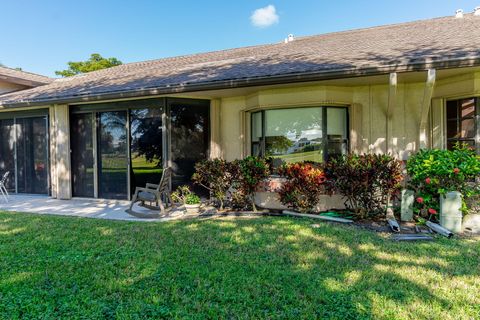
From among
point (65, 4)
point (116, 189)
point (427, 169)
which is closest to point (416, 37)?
point (427, 169)

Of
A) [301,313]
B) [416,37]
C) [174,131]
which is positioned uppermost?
[416,37]

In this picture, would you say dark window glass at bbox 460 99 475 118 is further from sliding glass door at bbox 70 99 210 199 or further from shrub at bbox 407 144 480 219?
sliding glass door at bbox 70 99 210 199

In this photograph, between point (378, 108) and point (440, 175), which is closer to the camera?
point (440, 175)

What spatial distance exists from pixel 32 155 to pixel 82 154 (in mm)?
2112

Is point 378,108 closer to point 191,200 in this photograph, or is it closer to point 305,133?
point 305,133

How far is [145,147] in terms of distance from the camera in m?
7.89

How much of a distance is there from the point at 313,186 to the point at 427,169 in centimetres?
198

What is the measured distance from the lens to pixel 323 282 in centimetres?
311

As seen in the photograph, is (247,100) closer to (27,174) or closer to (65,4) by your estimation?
(27,174)

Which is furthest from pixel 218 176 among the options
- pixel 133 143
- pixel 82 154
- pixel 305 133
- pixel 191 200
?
pixel 82 154

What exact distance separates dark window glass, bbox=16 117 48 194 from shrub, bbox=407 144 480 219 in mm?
9855

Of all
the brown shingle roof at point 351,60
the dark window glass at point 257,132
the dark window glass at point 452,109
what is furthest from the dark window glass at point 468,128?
the dark window glass at point 257,132

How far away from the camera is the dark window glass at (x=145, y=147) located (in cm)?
776

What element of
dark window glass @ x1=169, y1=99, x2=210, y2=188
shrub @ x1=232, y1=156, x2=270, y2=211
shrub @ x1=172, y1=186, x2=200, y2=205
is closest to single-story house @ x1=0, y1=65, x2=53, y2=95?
dark window glass @ x1=169, y1=99, x2=210, y2=188
